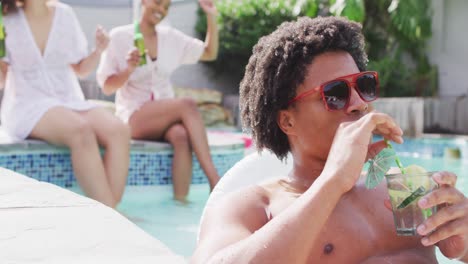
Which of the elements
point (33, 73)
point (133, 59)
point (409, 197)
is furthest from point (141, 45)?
point (409, 197)

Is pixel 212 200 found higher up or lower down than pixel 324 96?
lower down

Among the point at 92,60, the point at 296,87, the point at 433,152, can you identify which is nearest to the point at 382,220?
the point at 296,87

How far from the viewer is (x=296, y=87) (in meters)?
2.05

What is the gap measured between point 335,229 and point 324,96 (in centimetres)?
39

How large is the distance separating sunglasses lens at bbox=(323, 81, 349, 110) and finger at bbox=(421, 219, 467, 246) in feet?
1.65

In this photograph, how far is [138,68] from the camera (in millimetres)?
5520

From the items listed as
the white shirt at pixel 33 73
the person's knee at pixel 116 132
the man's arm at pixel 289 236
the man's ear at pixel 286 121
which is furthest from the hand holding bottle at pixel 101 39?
the man's arm at pixel 289 236

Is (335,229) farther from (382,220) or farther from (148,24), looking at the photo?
(148,24)

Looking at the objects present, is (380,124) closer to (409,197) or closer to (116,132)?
(409,197)

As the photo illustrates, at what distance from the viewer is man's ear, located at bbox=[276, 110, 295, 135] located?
210 centimetres

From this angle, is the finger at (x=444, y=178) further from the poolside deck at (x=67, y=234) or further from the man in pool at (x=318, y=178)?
the poolside deck at (x=67, y=234)

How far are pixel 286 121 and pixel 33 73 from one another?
136 inches

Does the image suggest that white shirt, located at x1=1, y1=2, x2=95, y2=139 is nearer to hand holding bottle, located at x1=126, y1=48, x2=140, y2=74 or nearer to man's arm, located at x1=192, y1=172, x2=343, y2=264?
hand holding bottle, located at x1=126, y1=48, x2=140, y2=74

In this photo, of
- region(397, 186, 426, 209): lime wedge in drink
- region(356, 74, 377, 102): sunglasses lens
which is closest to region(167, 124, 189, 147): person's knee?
region(356, 74, 377, 102): sunglasses lens
